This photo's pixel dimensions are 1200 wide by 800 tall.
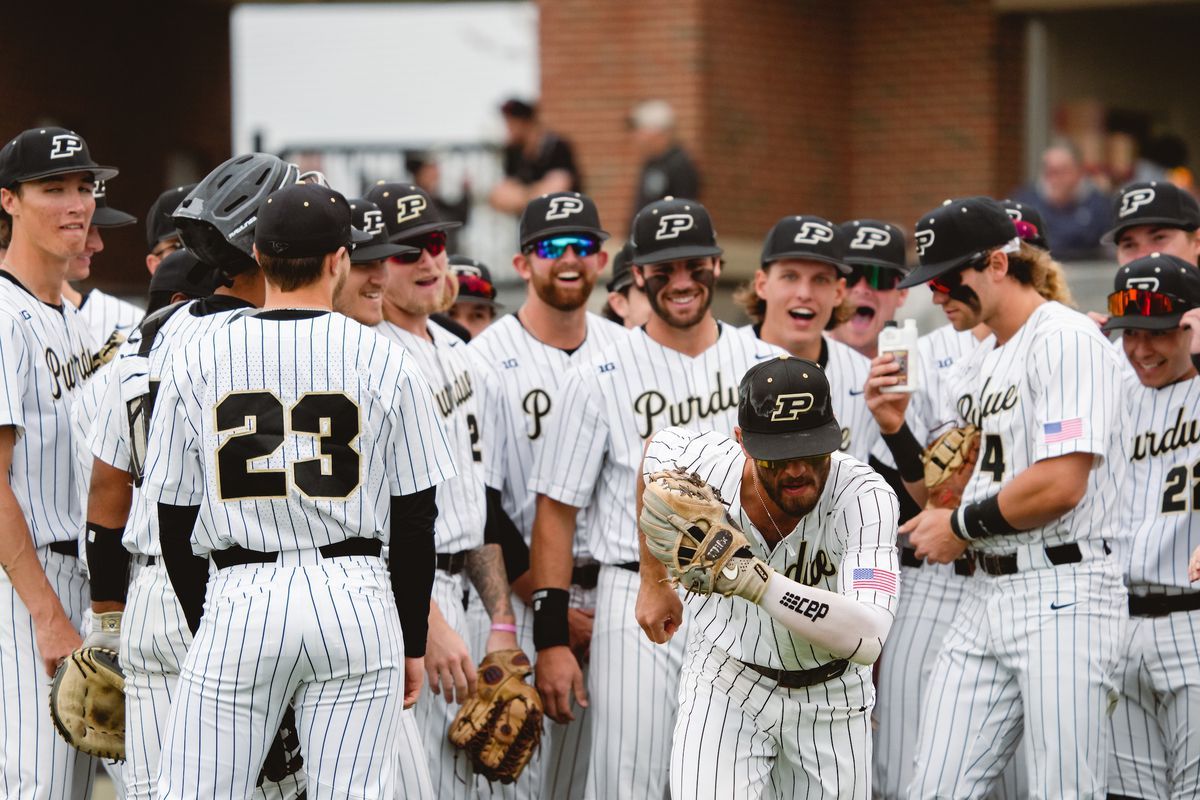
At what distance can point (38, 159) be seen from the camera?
234 inches

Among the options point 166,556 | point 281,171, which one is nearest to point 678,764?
Answer: point 166,556

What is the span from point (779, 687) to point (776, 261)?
7.50 ft

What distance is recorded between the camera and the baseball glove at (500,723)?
234 inches

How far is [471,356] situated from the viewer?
263 inches

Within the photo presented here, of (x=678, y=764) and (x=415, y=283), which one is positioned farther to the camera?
(x=415, y=283)

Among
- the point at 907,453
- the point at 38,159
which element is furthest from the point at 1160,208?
the point at 38,159

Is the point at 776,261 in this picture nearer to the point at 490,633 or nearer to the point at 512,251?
the point at 490,633

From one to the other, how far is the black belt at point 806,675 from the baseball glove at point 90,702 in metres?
1.98

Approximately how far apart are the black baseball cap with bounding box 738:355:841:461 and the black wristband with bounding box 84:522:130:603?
2.06 meters

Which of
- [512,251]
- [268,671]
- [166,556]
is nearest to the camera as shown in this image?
[268,671]

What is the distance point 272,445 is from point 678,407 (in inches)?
86.9

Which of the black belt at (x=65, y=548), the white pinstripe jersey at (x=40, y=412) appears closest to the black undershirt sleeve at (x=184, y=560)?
the white pinstripe jersey at (x=40, y=412)

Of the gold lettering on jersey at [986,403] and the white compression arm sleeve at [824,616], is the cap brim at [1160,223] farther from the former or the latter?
the white compression arm sleeve at [824,616]

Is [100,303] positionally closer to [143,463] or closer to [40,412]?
[40,412]
